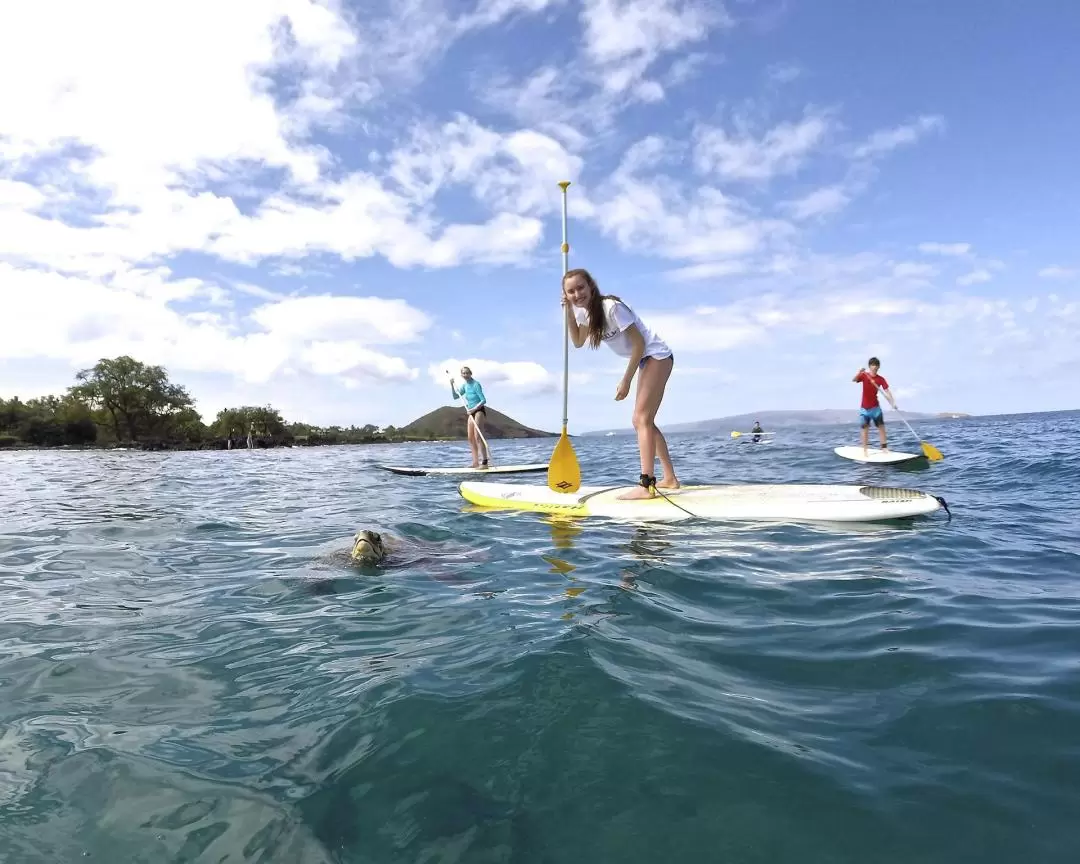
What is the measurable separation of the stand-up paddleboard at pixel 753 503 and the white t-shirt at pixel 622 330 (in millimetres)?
1851

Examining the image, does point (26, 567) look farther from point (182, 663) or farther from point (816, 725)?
point (816, 725)

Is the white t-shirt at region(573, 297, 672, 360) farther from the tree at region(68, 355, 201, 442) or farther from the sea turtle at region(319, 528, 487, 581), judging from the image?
the tree at region(68, 355, 201, 442)

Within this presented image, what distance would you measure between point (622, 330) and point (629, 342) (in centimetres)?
31

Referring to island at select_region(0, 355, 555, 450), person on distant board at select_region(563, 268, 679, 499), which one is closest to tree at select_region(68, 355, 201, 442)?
island at select_region(0, 355, 555, 450)

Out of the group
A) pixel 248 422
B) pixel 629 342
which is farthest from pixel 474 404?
pixel 248 422

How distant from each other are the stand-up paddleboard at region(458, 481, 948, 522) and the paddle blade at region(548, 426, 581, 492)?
130 millimetres

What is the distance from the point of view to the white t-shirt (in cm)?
714

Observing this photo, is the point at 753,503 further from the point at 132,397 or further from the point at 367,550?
the point at 132,397

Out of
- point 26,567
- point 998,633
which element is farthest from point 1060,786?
point 26,567

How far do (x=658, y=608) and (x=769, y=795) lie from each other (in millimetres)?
1993

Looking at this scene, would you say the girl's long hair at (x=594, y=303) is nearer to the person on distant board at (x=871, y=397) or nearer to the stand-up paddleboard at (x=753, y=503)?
the stand-up paddleboard at (x=753, y=503)

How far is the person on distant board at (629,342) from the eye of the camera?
711 centimetres

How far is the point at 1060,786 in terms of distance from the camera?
2.02 m

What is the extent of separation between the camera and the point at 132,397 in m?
71.8
